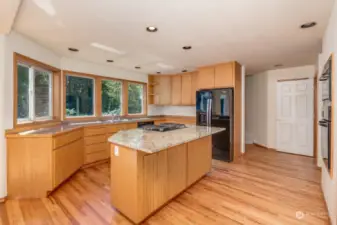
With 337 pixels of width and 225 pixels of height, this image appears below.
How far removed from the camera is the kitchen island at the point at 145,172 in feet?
6.24

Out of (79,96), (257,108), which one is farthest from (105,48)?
(257,108)

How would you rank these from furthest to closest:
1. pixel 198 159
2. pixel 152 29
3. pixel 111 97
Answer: pixel 111 97 → pixel 198 159 → pixel 152 29

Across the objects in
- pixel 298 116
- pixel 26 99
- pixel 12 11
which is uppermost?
pixel 12 11

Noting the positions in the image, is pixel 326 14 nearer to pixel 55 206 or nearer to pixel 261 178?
pixel 261 178

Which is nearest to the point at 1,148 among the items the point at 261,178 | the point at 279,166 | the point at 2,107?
the point at 2,107

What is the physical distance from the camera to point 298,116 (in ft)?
15.6

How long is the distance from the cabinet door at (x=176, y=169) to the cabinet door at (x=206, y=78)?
2.29 metres

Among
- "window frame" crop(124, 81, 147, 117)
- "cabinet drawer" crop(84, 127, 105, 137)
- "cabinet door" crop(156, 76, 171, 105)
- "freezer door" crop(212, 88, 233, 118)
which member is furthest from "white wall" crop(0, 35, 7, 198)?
"cabinet door" crop(156, 76, 171, 105)

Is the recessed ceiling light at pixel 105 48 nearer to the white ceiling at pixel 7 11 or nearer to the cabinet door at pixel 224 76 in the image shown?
the white ceiling at pixel 7 11

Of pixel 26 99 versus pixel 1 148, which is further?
pixel 26 99

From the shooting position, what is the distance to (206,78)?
4.48 meters

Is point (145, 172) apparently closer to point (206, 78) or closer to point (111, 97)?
point (206, 78)

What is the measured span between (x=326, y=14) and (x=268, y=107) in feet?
11.9

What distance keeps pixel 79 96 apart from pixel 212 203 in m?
3.69
